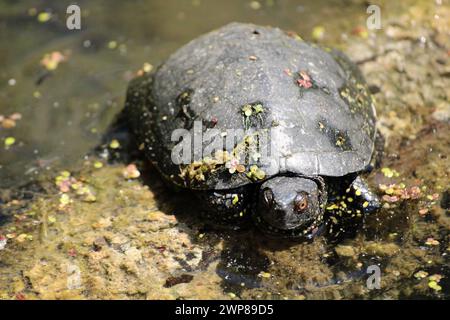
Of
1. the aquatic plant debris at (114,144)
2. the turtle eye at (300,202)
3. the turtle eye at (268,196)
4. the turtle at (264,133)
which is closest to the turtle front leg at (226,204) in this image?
the turtle at (264,133)

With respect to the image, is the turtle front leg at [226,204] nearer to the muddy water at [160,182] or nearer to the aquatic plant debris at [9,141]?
the muddy water at [160,182]

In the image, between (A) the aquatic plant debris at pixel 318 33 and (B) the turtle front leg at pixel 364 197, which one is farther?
(A) the aquatic plant debris at pixel 318 33

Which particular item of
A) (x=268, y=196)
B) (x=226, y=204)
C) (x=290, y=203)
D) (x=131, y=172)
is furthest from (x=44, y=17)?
(x=290, y=203)

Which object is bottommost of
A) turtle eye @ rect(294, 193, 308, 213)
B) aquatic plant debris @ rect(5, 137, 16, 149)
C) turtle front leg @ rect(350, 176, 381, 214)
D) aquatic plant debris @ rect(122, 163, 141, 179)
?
turtle eye @ rect(294, 193, 308, 213)

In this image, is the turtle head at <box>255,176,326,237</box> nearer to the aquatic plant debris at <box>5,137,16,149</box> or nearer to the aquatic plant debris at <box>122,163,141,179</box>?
the aquatic plant debris at <box>122,163,141,179</box>

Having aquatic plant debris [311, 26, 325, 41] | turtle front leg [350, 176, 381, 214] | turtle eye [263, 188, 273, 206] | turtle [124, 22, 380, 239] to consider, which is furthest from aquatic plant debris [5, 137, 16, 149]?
aquatic plant debris [311, 26, 325, 41]

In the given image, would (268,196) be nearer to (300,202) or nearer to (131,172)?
(300,202)

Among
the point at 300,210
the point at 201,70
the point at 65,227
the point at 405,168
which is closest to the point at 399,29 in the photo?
the point at 405,168

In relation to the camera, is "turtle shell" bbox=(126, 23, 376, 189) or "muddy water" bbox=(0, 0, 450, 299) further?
"turtle shell" bbox=(126, 23, 376, 189)

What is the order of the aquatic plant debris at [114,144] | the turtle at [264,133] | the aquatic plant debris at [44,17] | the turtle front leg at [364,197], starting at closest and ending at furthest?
the turtle at [264,133]
the turtle front leg at [364,197]
the aquatic plant debris at [114,144]
the aquatic plant debris at [44,17]
